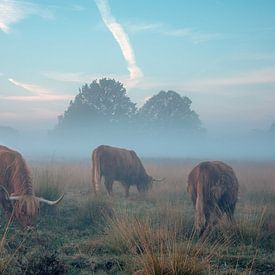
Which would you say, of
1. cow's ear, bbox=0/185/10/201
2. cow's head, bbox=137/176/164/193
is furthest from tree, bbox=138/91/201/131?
cow's ear, bbox=0/185/10/201

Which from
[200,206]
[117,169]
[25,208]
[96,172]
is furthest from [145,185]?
[25,208]

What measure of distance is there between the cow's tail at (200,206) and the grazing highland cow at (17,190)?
2.76 metres

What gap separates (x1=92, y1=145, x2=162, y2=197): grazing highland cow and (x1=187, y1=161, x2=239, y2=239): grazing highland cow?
462 centimetres

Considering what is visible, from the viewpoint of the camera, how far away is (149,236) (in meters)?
6.57

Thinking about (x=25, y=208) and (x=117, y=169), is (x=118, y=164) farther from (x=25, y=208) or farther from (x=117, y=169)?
(x=25, y=208)

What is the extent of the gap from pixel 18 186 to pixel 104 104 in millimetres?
43688

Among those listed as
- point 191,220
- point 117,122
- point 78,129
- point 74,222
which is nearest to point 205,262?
point 191,220

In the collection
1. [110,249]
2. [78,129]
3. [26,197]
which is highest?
[78,129]

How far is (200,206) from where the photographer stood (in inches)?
324

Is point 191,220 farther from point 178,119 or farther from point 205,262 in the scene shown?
point 178,119

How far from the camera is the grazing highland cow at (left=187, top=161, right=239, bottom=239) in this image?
819 centimetres

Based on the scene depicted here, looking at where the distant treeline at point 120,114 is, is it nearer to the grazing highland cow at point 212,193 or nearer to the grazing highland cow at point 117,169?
the grazing highland cow at point 117,169

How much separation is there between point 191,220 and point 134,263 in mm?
3295

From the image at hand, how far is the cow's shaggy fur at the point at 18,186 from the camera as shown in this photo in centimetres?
816
